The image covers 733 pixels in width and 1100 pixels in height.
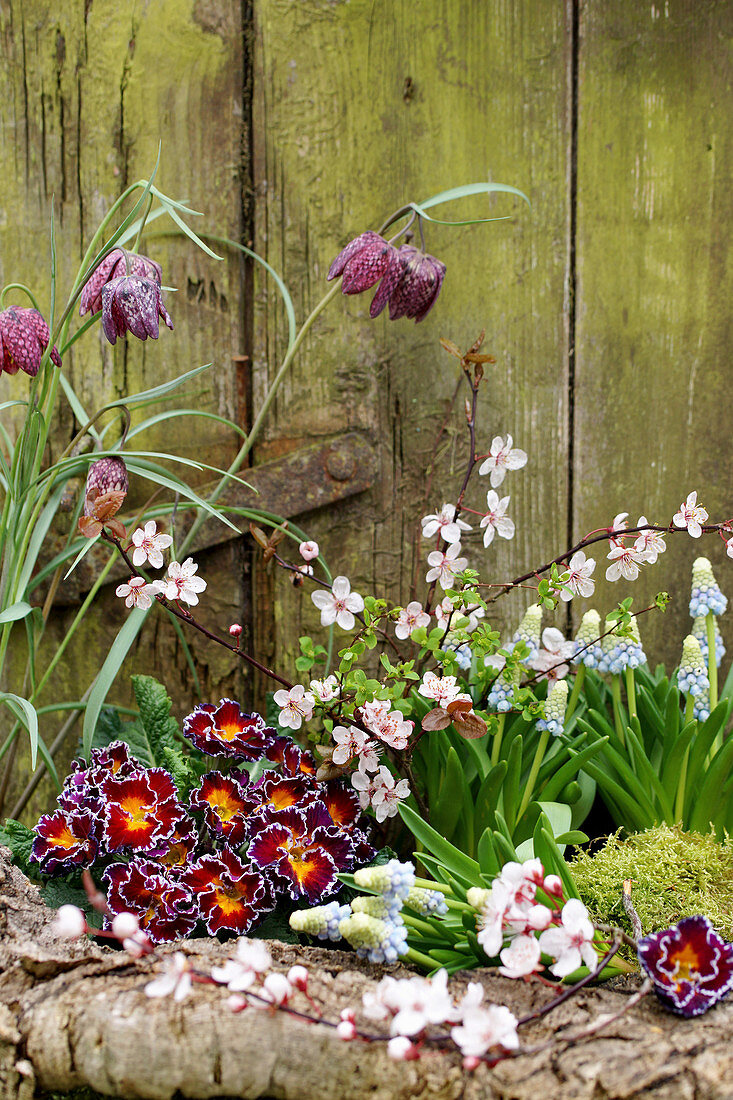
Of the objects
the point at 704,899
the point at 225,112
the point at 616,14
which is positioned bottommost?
the point at 704,899

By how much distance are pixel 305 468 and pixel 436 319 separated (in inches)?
14.9

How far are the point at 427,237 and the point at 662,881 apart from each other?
1138mm

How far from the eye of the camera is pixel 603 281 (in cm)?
140

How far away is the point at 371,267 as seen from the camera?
3.64ft

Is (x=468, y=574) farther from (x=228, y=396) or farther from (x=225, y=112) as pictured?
(x=225, y=112)

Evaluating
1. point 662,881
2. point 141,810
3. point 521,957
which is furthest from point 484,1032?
point 141,810

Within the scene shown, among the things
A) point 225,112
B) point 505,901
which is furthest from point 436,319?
point 505,901

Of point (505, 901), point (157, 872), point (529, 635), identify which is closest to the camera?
point (505, 901)

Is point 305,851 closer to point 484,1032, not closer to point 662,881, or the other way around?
point 484,1032

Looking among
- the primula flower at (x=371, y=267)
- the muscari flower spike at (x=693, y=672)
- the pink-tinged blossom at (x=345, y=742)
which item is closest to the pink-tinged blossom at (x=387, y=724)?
the pink-tinged blossom at (x=345, y=742)

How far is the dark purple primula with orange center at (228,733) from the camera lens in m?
1.10

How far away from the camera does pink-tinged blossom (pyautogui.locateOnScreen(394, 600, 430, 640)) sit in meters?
1.11

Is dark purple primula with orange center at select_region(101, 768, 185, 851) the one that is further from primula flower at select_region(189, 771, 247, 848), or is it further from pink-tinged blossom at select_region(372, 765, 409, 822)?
pink-tinged blossom at select_region(372, 765, 409, 822)

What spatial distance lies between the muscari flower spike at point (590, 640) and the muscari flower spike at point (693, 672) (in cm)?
14
